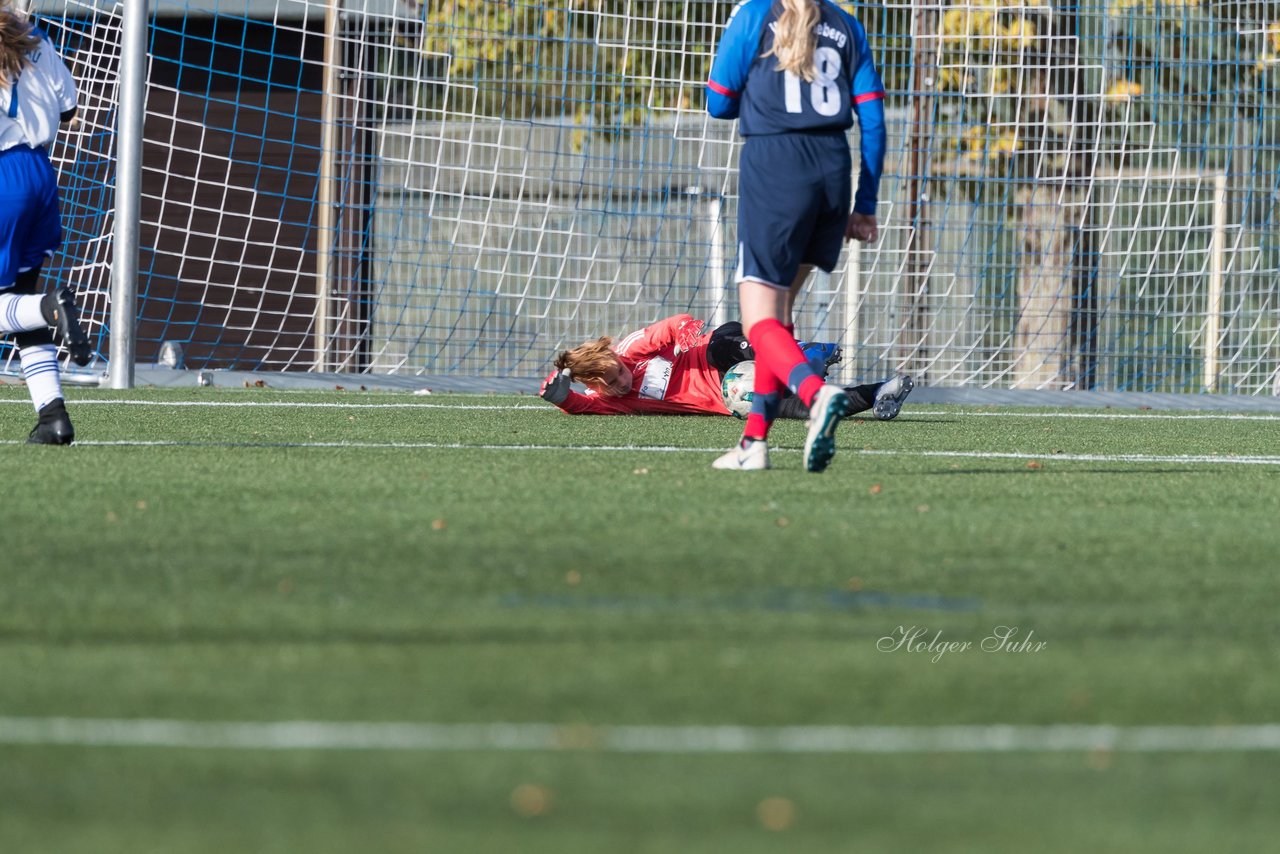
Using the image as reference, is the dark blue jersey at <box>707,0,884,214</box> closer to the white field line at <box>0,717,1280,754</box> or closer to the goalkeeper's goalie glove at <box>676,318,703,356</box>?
the goalkeeper's goalie glove at <box>676,318,703,356</box>

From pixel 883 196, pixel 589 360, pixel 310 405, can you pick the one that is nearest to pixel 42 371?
pixel 589 360

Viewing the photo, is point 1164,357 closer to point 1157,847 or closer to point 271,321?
point 271,321

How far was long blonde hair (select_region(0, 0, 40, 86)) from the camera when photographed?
6.12 metres

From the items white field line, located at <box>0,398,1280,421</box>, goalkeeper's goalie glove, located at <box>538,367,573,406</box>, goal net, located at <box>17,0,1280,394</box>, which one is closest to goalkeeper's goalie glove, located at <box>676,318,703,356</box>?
goalkeeper's goalie glove, located at <box>538,367,573,406</box>

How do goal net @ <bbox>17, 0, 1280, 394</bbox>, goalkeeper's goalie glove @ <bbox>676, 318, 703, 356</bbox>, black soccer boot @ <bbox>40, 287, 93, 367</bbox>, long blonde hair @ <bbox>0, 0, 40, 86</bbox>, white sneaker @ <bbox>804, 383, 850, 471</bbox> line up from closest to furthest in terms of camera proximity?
white sneaker @ <bbox>804, 383, 850, 471</bbox>
black soccer boot @ <bbox>40, 287, 93, 367</bbox>
long blonde hair @ <bbox>0, 0, 40, 86</bbox>
goalkeeper's goalie glove @ <bbox>676, 318, 703, 356</bbox>
goal net @ <bbox>17, 0, 1280, 394</bbox>

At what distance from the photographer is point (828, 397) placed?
516 centimetres

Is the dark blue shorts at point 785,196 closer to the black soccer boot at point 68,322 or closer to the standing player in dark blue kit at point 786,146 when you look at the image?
the standing player in dark blue kit at point 786,146

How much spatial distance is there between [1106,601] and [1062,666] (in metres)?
0.62

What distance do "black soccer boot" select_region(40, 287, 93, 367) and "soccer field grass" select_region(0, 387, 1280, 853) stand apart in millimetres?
560

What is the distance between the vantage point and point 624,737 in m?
2.25

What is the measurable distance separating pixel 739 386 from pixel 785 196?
2827 mm

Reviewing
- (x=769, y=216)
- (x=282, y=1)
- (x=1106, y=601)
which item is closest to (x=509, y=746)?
(x=1106, y=601)

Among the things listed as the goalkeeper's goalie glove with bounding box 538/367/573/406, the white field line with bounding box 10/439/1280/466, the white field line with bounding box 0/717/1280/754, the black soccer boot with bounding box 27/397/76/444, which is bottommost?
the white field line with bounding box 0/717/1280/754

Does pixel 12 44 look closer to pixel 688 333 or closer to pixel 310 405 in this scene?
pixel 688 333
